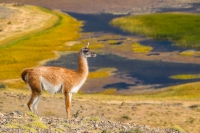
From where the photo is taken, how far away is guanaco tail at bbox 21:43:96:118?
14961 mm

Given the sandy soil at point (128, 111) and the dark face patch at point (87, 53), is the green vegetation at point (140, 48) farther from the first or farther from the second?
the dark face patch at point (87, 53)

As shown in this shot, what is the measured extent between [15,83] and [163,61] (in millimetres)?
16145

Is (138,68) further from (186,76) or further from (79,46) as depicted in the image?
(79,46)

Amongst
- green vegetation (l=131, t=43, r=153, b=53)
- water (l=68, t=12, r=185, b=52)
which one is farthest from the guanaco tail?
water (l=68, t=12, r=185, b=52)

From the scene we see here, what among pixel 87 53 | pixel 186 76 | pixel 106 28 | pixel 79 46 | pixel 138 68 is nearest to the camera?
pixel 87 53

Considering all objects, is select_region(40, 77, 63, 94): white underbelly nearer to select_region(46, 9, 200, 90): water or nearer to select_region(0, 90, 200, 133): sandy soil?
select_region(0, 90, 200, 133): sandy soil

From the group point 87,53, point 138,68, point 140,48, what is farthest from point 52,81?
point 140,48

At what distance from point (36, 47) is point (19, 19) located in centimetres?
1761

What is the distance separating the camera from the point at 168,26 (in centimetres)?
6800

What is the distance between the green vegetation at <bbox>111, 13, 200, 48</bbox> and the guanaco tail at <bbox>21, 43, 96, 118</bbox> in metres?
42.8

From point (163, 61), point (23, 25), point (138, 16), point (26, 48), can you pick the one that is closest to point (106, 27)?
point (138, 16)

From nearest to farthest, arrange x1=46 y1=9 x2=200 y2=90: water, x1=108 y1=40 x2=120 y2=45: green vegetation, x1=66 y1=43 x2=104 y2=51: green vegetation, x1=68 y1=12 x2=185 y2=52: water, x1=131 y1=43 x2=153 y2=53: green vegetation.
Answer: x1=46 y1=9 x2=200 y2=90: water < x1=131 y1=43 x2=153 y2=53: green vegetation < x1=66 y1=43 x2=104 y2=51: green vegetation < x1=68 y1=12 x2=185 y2=52: water < x1=108 y1=40 x2=120 y2=45: green vegetation

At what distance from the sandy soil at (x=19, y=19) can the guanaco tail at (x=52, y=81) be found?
46.0 m

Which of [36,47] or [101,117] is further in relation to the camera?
[36,47]
